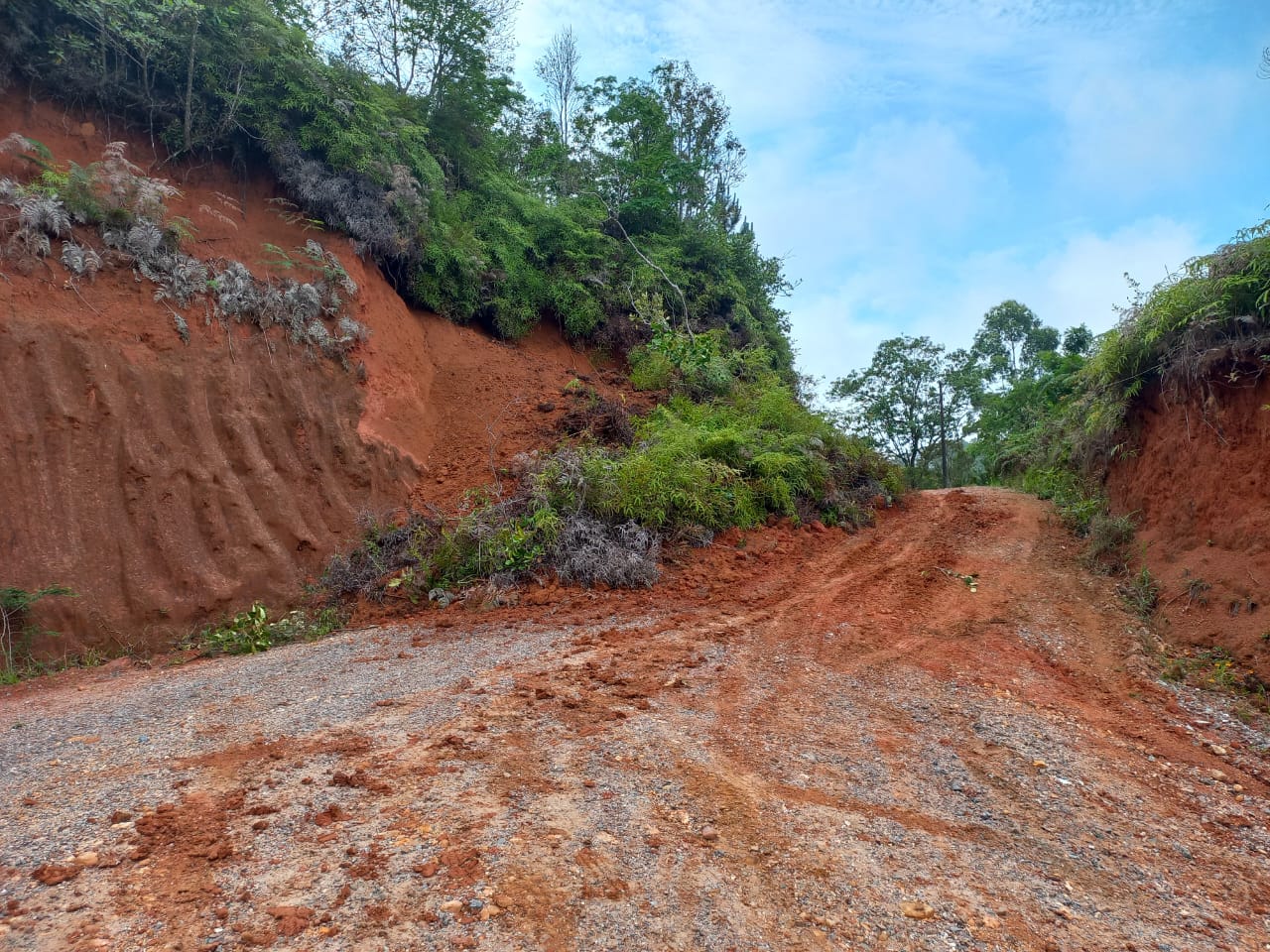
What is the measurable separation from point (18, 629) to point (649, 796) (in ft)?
22.3

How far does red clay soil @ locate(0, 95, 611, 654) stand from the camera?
6.92 meters

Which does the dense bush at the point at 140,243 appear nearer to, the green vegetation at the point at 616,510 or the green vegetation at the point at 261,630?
the green vegetation at the point at 616,510

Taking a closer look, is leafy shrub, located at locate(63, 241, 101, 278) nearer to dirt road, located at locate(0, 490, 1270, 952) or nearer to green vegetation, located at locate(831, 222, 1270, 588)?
dirt road, located at locate(0, 490, 1270, 952)

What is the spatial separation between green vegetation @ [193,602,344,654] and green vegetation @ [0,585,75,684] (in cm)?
133

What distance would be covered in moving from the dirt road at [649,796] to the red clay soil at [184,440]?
1.63m

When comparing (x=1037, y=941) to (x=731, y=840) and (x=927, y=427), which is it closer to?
(x=731, y=840)

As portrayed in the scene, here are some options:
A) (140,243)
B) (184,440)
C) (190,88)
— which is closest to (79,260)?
(140,243)

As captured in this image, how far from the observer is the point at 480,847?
9.20ft

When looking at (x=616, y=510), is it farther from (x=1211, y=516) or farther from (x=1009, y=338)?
(x=1009, y=338)

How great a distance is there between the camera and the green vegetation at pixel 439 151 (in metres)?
9.42

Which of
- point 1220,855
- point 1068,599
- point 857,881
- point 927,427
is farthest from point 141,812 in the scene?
point 927,427

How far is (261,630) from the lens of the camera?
675 centimetres

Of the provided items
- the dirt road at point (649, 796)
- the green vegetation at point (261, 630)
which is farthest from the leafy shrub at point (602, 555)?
the green vegetation at point (261, 630)

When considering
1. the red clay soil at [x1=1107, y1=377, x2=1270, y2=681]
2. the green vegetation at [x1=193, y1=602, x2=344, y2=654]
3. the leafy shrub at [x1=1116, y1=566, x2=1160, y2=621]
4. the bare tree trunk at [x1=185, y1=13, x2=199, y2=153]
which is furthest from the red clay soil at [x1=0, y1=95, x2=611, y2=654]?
the red clay soil at [x1=1107, y1=377, x2=1270, y2=681]
